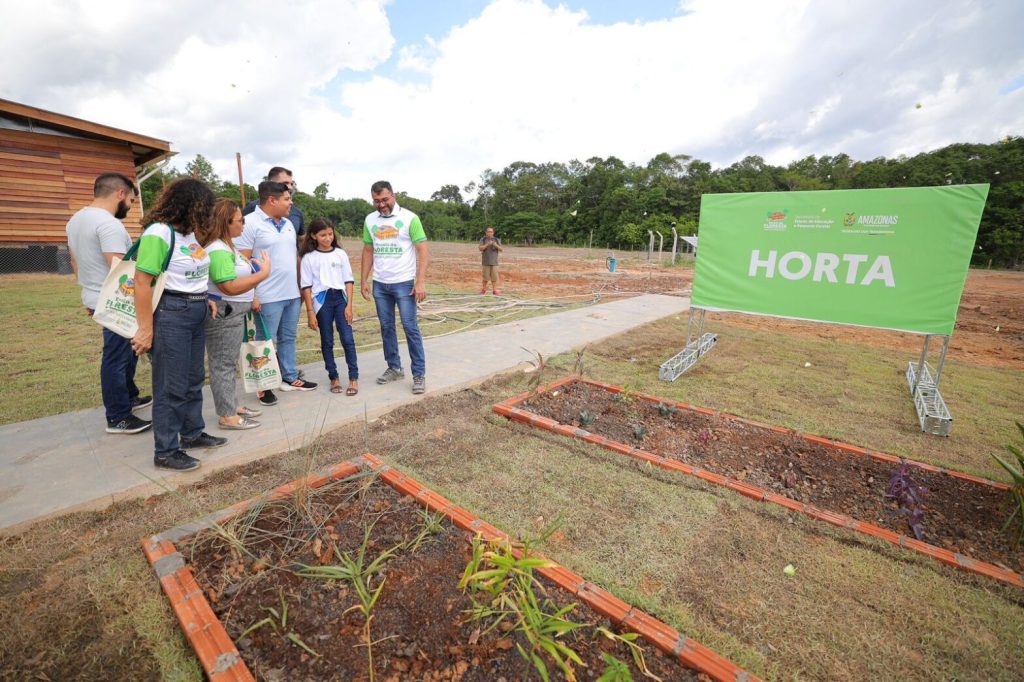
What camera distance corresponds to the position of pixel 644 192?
54625mm

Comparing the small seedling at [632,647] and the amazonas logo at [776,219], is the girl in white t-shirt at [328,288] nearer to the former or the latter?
the small seedling at [632,647]

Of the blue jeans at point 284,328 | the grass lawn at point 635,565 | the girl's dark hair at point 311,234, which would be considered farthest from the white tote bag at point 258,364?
the grass lawn at point 635,565

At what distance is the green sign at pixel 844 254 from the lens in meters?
3.92

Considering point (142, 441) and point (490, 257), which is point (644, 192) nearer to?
point (490, 257)

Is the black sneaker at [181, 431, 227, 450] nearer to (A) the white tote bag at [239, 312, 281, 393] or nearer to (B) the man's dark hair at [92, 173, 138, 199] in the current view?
(A) the white tote bag at [239, 312, 281, 393]

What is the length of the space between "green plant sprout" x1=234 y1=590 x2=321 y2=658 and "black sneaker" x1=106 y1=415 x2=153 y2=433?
7.26 ft

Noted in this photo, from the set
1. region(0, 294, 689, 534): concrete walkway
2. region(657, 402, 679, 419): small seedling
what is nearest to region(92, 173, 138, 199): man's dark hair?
region(0, 294, 689, 534): concrete walkway

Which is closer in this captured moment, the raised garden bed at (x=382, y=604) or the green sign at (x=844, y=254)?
the raised garden bed at (x=382, y=604)

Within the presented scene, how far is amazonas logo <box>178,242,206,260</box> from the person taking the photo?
2.53m

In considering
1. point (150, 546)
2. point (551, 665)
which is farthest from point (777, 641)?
point (150, 546)

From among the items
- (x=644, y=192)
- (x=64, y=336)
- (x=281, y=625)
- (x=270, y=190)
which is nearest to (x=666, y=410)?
(x=281, y=625)

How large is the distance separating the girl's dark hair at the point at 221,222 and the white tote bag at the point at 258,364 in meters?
0.87

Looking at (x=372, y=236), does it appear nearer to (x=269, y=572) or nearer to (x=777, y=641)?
(x=269, y=572)

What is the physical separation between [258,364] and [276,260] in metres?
0.84
